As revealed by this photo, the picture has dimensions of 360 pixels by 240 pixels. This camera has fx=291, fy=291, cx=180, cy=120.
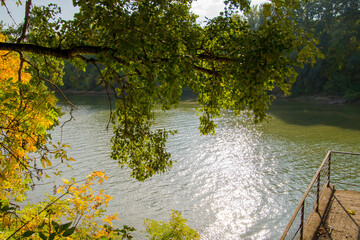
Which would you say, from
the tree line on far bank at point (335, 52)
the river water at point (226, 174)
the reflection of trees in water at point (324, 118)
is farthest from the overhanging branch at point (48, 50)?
the tree line on far bank at point (335, 52)

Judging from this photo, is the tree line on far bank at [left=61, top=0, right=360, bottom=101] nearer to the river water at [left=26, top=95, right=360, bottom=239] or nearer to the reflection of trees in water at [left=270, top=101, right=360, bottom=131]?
the reflection of trees in water at [left=270, top=101, right=360, bottom=131]

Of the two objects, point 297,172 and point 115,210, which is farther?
point 297,172

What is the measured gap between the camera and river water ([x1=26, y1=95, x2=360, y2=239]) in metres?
10.2

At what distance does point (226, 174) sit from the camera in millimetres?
14188

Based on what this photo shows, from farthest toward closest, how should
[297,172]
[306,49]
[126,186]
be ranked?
[297,172], [126,186], [306,49]

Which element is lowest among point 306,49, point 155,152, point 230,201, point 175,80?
point 230,201

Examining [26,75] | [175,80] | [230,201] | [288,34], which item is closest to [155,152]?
[175,80]

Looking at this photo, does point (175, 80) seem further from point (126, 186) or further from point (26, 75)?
point (126, 186)

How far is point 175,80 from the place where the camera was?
11.0 feet

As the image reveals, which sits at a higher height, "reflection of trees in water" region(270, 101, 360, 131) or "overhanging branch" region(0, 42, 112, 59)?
"overhanging branch" region(0, 42, 112, 59)

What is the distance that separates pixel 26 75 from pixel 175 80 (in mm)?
4299

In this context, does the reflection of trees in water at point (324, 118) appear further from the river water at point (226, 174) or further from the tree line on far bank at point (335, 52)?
the tree line on far bank at point (335, 52)

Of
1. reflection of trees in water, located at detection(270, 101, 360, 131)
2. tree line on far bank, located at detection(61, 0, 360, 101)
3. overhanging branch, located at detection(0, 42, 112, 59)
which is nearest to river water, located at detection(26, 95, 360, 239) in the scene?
reflection of trees in water, located at detection(270, 101, 360, 131)

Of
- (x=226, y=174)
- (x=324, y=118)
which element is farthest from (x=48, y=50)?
(x=324, y=118)
